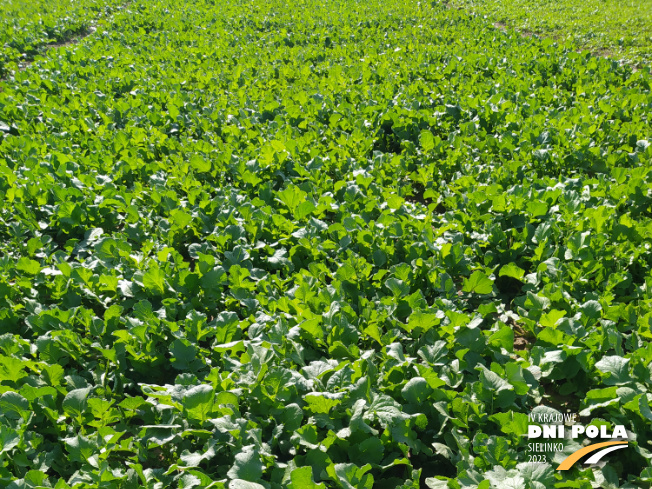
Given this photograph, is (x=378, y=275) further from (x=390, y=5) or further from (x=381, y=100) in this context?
(x=390, y=5)

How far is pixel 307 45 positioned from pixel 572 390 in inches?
459

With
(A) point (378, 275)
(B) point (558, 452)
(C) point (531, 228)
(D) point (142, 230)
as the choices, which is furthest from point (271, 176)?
(B) point (558, 452)

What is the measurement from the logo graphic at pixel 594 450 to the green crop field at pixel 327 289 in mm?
35

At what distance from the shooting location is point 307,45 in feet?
41.6

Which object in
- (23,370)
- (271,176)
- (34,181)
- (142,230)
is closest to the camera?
(23,370)

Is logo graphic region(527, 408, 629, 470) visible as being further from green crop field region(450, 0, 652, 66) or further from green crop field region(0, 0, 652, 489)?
green crop field region(450, 0, 652, 66)

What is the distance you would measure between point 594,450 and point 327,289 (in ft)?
6.19

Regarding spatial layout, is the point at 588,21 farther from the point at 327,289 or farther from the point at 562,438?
the point at 562,438

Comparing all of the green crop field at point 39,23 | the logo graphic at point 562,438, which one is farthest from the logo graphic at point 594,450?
the green crop field at point 39,23

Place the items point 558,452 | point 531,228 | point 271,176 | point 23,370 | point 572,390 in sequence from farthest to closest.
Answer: point 271,176 → point 531,228 → point 23,370 → point 572,390 → point 558,452

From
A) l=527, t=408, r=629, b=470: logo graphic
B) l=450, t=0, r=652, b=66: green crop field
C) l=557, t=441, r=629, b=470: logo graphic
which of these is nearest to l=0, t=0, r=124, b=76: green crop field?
l=450, t=0, r=652, b=66: green crop field

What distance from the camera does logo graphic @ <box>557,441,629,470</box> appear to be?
2.50 m

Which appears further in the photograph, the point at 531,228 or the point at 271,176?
the point at 271,176

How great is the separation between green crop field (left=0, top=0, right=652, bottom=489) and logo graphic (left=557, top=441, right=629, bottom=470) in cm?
3
